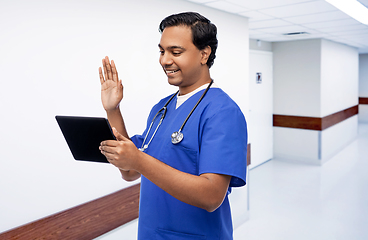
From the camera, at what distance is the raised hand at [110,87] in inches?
52.0

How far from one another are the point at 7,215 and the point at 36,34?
3.40ft

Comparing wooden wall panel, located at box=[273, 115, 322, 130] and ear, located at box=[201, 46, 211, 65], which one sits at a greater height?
ear, located at box=[201, 46, 211, 65]

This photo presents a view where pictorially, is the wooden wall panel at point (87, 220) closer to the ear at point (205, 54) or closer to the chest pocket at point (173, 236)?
the chest pocket at point (173, 236)

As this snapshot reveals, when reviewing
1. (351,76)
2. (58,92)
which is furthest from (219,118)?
(351,76)

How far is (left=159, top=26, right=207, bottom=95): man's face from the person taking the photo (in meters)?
1.12

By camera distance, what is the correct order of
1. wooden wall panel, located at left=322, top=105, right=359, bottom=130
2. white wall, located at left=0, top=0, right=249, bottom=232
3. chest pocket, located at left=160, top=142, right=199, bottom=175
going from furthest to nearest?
1. wooden wall panel, located at left=322, top=105, right=359, bottom=130
2. white wall, located at left=0, top=0, right=249, bottom=232
3. chest pocket, located at left=160, top=142, right=199, bottom=175

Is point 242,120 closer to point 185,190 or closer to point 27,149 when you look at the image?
point 185,190

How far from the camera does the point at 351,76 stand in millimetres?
7930

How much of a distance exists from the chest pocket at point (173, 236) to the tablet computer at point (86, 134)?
1.14 feet

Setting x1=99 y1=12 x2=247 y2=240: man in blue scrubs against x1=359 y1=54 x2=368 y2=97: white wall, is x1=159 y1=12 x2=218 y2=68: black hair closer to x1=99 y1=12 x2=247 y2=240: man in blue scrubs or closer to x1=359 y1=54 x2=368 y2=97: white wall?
x1=99 y1=12 x2=247 y2=240: man in blue scrubs

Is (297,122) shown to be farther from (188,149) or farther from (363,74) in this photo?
(363,74)

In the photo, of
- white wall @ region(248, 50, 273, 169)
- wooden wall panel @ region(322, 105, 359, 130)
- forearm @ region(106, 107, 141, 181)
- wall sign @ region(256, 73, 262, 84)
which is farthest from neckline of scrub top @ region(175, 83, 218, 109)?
wooden wall panel @ region(322, 105, 359, 130)

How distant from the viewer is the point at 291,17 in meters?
3.77

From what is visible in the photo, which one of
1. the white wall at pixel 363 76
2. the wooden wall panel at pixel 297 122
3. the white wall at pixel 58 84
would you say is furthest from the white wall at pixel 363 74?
the white wall at pixel 58 84
